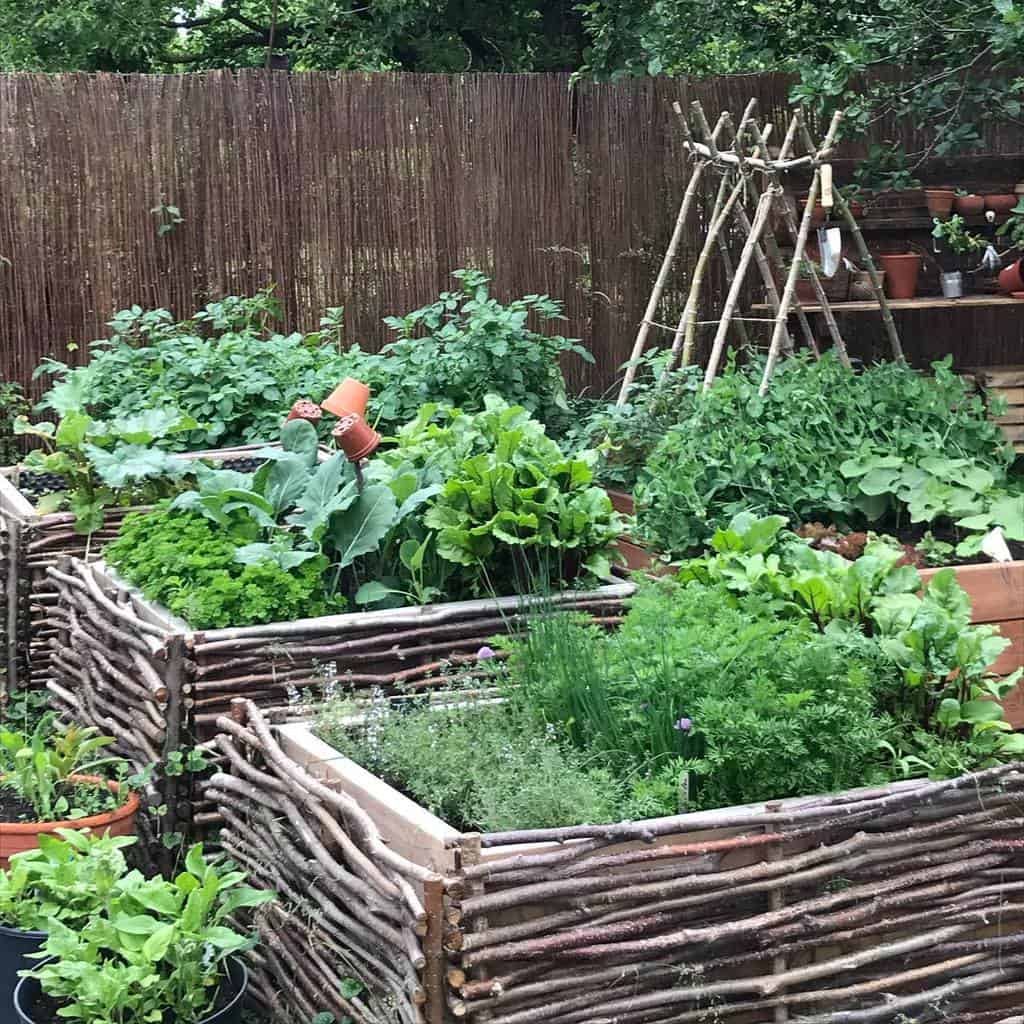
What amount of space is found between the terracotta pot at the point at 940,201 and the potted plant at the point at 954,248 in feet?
0.22

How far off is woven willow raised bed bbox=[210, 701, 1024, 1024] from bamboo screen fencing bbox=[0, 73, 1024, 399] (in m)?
5.35

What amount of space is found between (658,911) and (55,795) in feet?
5.93

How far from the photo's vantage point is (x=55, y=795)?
376cm

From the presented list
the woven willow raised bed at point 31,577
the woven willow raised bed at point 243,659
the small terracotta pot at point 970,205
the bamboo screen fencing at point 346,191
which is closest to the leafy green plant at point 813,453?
the woven willow raised bed at point 243,659

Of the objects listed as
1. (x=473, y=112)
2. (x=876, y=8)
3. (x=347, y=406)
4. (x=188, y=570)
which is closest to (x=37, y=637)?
(x=188, y=570)

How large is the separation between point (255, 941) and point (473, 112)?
6.05m

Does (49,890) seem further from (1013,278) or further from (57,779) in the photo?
(1013,278)

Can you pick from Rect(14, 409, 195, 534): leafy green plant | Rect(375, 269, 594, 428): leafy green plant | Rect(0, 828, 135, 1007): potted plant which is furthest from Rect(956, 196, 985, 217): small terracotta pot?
Rect(0, 828, 135, 1007): potted plant

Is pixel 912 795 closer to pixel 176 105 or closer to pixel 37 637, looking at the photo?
pixel 37 637

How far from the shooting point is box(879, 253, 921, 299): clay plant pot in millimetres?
7441

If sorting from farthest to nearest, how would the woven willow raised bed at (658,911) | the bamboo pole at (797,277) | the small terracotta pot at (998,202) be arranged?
the small terracotta pot at (998,202)
the bamboo pole at (797,277)
the woven willow raised bed at (658,911)

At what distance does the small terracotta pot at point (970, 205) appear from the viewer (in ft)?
24.8

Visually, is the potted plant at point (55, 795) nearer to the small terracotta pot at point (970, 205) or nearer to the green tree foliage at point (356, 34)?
the small terracotta pot at point (970, 205)

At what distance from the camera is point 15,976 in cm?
320
